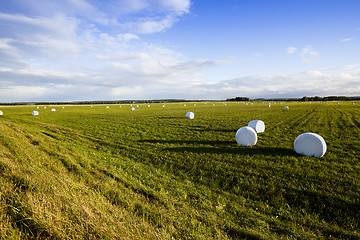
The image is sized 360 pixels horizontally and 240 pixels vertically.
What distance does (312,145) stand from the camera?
12.1 meters

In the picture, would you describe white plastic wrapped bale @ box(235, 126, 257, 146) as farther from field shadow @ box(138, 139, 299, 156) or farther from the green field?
the green field

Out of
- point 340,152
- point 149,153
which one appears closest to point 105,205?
point 149,153

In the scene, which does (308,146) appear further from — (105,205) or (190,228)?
(105,205)

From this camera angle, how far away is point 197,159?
40.0 feet

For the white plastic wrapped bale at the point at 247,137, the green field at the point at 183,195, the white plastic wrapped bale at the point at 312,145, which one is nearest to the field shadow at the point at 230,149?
the green field at the point at 183,195

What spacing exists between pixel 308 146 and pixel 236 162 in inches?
227

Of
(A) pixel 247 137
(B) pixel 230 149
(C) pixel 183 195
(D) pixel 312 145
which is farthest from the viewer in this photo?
(A) pixel 247 137

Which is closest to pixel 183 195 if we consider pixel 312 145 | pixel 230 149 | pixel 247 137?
pixel 230 149

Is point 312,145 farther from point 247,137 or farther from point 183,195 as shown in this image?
point 183,195

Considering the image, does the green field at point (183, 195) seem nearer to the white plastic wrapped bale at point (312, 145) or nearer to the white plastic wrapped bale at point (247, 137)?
the white plastic wrapped bale at point (312, 145)

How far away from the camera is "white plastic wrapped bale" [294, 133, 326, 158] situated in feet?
39.1

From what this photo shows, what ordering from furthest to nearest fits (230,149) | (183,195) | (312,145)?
(230,149)
(312,145)
(183,195)

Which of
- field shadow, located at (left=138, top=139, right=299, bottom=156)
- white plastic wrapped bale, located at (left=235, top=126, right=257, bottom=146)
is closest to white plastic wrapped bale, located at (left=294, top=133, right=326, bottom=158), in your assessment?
field shadow, located at (left=138, top=139, right=299, bottom=156)

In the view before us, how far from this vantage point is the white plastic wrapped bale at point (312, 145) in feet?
39.1
